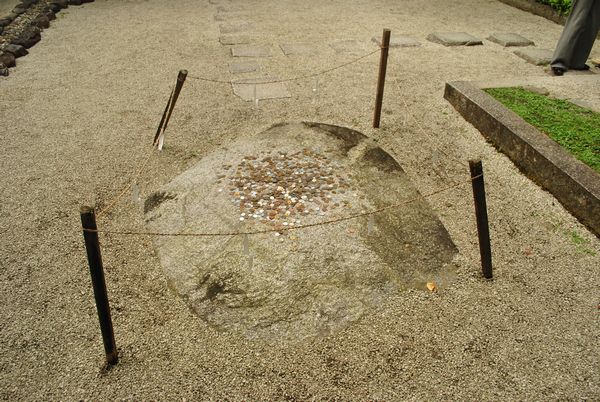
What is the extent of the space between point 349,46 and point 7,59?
6586 mm

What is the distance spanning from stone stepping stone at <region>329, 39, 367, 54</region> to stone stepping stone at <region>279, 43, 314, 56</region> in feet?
1.84

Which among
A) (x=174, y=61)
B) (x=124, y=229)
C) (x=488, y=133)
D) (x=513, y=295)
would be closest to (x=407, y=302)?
(x=513, y=295)

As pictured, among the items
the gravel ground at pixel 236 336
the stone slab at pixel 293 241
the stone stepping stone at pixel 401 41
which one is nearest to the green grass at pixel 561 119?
the gravel ground at pixel 236 336

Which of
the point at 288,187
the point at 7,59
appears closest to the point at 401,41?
the point at 288,187

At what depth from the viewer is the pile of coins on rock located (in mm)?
4008

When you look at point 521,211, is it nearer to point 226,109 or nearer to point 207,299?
point 207,299

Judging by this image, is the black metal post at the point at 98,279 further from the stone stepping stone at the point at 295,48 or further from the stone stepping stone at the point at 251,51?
the stone stepping stone at the point at 295,48

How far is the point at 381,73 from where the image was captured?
5539 mm

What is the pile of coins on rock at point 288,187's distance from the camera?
401 cm

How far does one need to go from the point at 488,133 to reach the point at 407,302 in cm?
319

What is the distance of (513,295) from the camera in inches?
130

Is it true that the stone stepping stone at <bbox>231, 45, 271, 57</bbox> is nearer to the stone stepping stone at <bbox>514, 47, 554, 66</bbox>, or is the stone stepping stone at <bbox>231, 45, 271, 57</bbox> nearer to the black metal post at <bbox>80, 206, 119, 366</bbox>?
the stone stepping stone at <bbox>514, 47, 554, 66</bbox>

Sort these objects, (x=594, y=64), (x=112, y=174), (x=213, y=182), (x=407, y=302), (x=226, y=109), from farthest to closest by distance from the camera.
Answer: (x=594, y=64)
(x=226, y=109)
(x=112, y=174)
(x=213, y=182)
(x=407, y=302)

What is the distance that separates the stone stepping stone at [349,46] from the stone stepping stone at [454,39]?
5.45 feet
